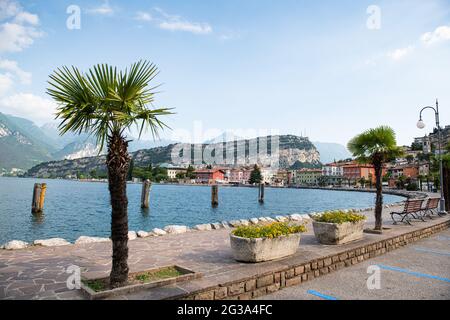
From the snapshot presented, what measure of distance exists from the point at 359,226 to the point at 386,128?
4265 millimetres

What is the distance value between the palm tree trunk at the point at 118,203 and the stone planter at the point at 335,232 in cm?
585

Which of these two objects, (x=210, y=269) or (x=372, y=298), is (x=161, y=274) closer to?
(x=210, y=269)

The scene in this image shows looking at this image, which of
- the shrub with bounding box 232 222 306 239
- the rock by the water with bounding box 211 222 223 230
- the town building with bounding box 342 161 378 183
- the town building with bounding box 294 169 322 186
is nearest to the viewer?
the shrub with bounding box 232 222 306 239

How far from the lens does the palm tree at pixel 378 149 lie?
1147 cm

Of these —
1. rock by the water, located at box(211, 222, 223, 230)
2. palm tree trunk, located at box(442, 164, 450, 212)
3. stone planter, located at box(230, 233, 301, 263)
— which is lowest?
rock by the water, located at box(211, 222, 223, 230)

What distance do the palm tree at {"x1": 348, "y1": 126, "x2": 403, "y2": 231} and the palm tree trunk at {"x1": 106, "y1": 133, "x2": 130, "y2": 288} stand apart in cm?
958

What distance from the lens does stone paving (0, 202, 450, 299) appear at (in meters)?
5.18

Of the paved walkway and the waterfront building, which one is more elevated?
the waterfront building

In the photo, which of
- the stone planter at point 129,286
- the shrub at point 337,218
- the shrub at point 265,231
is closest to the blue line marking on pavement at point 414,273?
the shrub at point 337,218

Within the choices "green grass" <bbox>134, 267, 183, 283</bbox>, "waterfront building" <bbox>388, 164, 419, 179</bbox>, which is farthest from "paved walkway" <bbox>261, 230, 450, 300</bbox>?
"waterfront building" <bbox>388, 164, 419, 179</bbox>

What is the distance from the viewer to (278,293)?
601 centimetres

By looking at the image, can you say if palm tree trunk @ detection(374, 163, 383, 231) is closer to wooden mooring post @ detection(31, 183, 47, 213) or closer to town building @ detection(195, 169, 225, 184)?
wooden mooring post @ detection(31, 183, 47, 213)

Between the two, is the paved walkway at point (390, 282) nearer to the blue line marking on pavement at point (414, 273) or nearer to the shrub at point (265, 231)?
the blue line marking on pavement at point (414, 273)

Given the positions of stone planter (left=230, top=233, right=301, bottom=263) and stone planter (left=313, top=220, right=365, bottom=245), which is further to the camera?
stone planter (left=313, top=220, right=365, bottom=245)
